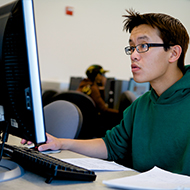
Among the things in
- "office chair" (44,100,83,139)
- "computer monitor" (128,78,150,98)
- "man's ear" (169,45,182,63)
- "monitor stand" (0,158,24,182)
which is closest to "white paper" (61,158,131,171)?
"monitor stand" (0,158,24,182)

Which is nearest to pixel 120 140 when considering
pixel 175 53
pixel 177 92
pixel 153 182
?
pixel 177 92

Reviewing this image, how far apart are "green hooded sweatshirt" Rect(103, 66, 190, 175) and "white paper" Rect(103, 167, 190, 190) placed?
0.31 m

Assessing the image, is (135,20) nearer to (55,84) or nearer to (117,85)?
(117,85)

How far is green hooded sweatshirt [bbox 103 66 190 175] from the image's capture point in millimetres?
1076

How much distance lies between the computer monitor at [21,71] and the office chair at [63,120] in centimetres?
65

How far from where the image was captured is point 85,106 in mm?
2562

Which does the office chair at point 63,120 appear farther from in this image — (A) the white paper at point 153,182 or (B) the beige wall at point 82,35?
(B) the beige wall at point 82,35

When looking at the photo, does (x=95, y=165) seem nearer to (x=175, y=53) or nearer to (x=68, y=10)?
(x=175, y=53)

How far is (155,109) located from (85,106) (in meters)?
1.42

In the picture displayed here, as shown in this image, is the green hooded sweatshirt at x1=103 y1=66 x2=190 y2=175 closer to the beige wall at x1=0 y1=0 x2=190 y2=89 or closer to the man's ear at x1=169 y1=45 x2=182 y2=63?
the man's ear at x1=169 y1=45 x2=182 y2=63

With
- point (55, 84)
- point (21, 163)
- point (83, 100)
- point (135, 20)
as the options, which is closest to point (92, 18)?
point (55, 84)

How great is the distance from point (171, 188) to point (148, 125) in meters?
0.58

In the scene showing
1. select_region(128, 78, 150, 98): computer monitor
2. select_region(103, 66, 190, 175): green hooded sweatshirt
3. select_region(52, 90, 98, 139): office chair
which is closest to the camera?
select_region(103, 66, 190, 175): green hooded sweatshirt

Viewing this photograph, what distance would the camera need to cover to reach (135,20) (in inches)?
51.2
